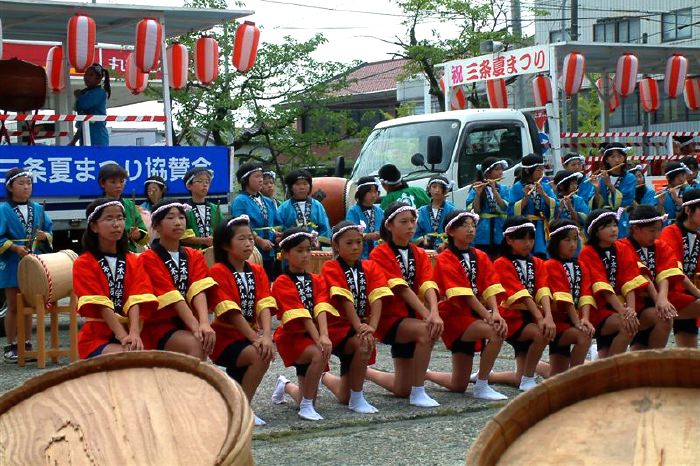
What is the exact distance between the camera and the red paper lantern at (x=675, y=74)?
15.1 m

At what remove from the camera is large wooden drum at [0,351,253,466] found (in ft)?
8.91

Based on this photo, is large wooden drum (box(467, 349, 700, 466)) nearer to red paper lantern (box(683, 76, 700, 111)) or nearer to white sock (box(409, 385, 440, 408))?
white sock (box(409, 385, 440, 408))

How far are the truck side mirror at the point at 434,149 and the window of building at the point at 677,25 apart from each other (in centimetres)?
1958

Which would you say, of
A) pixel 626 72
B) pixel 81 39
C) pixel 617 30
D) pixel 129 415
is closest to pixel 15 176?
pixel 81 39

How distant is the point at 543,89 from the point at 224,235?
8.41m

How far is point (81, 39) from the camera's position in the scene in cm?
1048

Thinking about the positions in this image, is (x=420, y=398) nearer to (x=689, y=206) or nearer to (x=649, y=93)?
(x=689, y=206)

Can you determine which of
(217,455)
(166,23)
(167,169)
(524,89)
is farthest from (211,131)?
(217,455)

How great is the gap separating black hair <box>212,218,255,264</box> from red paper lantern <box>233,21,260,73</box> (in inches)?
257

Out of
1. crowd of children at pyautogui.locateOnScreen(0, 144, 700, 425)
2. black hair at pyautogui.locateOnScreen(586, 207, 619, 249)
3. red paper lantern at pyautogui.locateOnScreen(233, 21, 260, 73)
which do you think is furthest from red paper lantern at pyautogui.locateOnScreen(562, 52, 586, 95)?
black hair at pyautogui.locateOnScreen(586, 207, 619, 249)

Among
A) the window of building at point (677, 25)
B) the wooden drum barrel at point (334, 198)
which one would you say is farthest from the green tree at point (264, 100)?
the window of building at point (677, 25)

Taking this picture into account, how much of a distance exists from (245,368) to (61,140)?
6491mm

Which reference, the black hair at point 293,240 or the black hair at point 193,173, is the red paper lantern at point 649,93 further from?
the black hair at point 293,240

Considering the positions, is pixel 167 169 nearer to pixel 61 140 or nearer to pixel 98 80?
pixel 98 80
